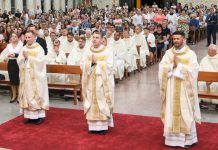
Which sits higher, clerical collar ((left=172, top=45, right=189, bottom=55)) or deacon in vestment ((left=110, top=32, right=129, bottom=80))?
clerical collar ((left=172, top=45, right=189, bottom=55))

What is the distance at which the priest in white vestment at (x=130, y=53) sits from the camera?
38.3 feet

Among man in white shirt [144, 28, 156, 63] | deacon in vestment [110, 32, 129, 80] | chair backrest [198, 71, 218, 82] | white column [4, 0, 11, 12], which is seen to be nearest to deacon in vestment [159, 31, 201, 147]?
chair backrest [198, 71, 218, 82]

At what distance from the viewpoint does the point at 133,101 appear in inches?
349

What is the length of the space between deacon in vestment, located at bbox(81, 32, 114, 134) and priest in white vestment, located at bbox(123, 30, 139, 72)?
471 cm

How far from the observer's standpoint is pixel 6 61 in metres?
9.53

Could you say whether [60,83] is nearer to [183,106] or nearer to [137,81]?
[137,81]

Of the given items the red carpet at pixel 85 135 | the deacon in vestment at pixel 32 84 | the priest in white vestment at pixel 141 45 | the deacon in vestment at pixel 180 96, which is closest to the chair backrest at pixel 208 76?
the red carpet at pixel 85 135

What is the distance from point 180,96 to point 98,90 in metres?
1.32

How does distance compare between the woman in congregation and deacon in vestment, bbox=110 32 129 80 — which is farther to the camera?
deacon in vestment, bbox=110 32 129 80

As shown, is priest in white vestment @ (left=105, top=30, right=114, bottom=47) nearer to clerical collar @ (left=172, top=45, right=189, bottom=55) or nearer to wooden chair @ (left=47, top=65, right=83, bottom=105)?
wooden chair @ (left=47, top=65, right=83, bottom=105)

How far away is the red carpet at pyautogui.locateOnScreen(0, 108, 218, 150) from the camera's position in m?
6.18

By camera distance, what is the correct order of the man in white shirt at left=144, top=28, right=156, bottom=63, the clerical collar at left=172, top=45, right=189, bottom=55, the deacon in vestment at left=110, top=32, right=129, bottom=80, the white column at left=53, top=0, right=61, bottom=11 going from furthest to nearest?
the white column at left=53, top=0, right=61, bottom=11 → the man in white shirt at left=144, top=28, right=156, bottom=63 → the deacon in vestment at left=110, top=32, right=129, bottom=80 → the clerical collar at left=172, top=45, right=189, bottom=55

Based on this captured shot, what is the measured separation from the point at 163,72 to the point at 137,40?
22.9ft

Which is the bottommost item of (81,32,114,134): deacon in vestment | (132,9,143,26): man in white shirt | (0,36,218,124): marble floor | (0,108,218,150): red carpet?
(0,108,218,150): red carpet
